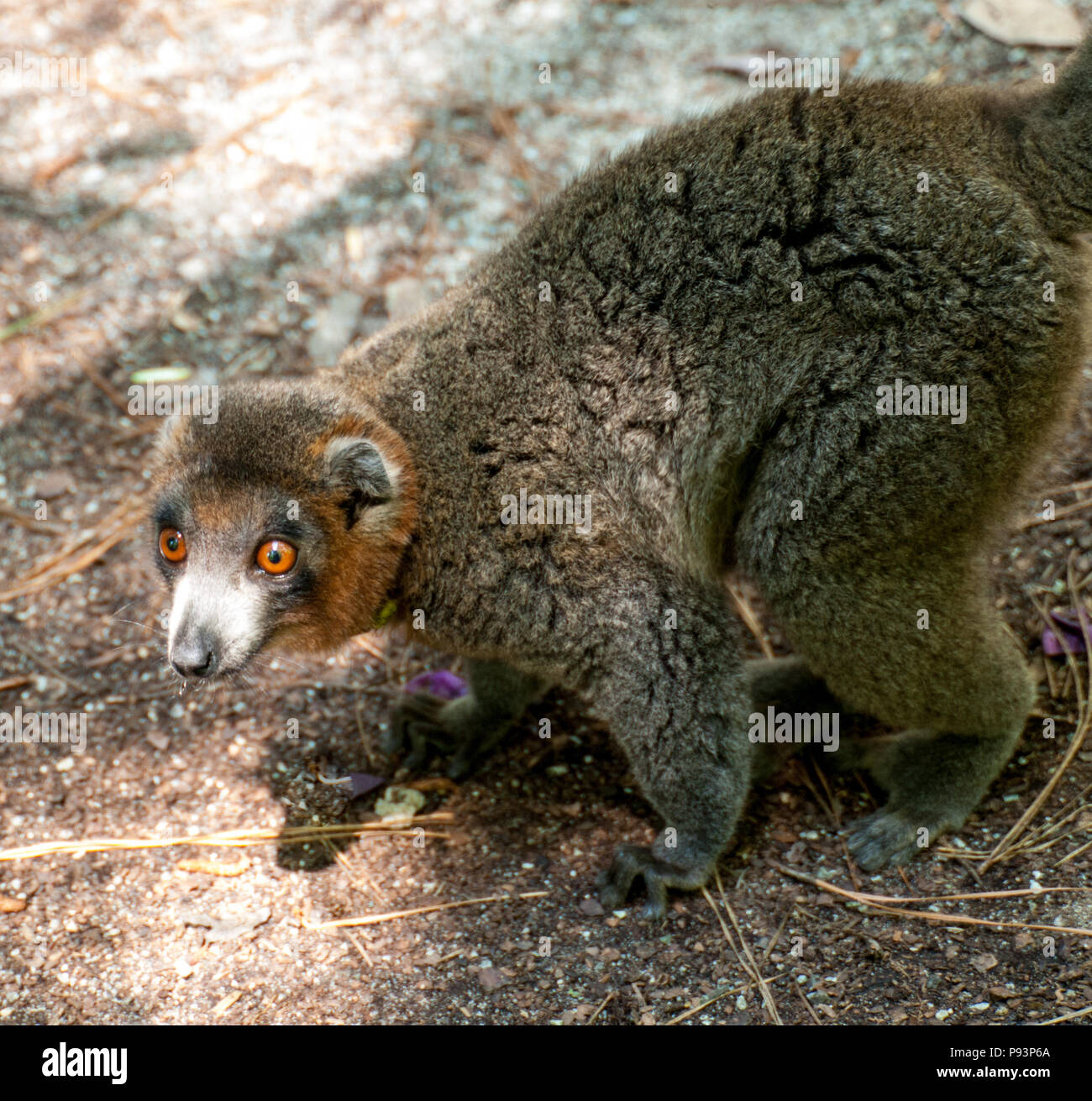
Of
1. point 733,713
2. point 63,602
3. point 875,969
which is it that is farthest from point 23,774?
point 875,969

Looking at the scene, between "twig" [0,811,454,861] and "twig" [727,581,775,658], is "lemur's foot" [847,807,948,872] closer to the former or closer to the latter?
"twig" [727,581,775,658]

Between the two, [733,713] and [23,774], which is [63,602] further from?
[733,713]

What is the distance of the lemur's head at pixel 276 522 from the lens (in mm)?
4816

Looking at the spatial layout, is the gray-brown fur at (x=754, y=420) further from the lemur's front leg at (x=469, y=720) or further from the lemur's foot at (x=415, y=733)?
the lemur's foot at (x=415, y=733)

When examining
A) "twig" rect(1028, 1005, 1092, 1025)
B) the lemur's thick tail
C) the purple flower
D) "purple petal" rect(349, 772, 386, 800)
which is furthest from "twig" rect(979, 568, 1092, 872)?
"purple petal" rect(349, 772, 386, 800)

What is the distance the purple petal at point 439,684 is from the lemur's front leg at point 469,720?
1.21ft

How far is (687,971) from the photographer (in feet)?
16.2

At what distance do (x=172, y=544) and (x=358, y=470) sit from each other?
894 mm

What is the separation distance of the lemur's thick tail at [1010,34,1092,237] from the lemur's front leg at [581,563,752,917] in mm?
2143

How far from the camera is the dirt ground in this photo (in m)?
4.90

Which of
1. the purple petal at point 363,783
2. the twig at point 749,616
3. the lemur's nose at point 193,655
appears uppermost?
the lemur's nose at point 193,655

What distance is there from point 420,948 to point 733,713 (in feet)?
5.76

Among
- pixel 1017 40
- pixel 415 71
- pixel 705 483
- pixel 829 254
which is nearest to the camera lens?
pixel 829 254

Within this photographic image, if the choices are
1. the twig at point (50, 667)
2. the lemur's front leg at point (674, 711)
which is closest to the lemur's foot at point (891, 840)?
the lemur's front leg at point (674, 711)
